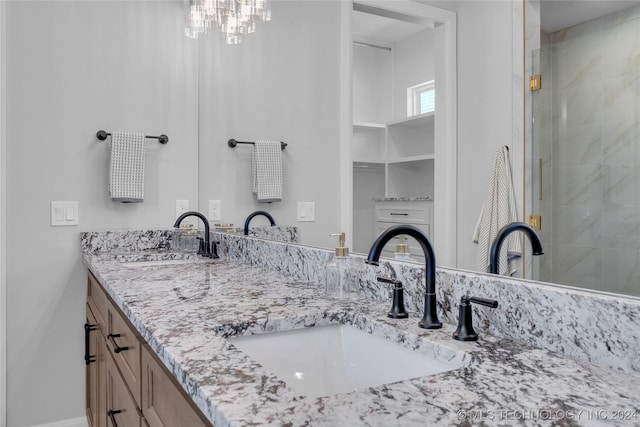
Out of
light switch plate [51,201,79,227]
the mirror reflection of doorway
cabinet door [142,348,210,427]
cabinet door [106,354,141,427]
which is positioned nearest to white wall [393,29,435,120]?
the mirror reflection of doorway

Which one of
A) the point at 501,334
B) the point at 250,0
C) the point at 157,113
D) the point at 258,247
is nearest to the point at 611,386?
the point at 501,334

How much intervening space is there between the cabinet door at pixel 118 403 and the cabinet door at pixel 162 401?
123 millimetres

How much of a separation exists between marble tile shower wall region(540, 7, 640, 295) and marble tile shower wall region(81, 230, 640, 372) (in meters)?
0.05

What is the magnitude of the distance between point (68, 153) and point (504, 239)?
218 centimetres

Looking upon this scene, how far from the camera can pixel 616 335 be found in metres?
0.75

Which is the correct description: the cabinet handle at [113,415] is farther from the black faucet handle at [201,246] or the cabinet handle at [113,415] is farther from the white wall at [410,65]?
the white wall at [410,65]

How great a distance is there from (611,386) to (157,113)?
242 centimetres

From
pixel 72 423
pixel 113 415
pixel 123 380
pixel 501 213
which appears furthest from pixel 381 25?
pixel 72 423

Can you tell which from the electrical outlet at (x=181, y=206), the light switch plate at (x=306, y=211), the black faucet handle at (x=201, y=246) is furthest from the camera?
the electrical outlet at (x=181, y=206)

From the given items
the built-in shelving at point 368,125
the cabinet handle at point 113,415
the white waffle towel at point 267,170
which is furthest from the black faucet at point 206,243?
the built-in shelving at point 368,125

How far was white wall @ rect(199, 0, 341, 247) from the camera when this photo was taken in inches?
64.5

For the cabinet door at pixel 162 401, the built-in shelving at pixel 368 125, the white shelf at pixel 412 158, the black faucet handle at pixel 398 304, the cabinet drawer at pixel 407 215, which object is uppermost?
the built-in shelving at pixel 368 125

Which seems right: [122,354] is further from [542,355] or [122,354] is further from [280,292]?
[542,355]

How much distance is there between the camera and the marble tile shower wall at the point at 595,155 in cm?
66
